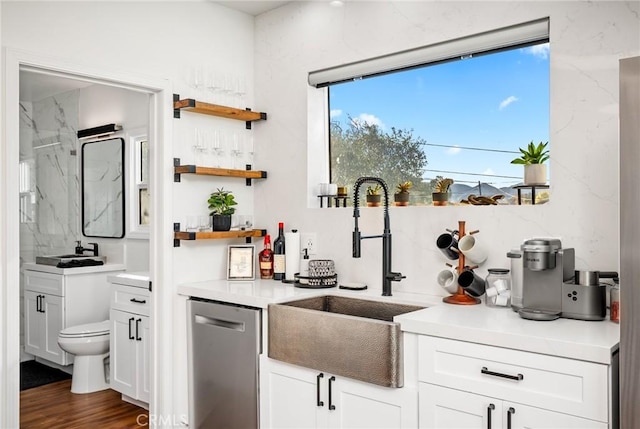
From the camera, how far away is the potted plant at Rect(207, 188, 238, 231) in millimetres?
3314

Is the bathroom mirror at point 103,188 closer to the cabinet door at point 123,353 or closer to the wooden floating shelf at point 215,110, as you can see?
the cabinet door at point 123,353

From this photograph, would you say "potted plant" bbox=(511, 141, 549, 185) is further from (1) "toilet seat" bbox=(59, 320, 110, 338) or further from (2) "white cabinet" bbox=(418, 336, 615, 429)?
(1) "toilet seat" bbox=(59, 320, 110, 338)

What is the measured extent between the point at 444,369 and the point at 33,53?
2314mm

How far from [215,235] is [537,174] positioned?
176 centimetres

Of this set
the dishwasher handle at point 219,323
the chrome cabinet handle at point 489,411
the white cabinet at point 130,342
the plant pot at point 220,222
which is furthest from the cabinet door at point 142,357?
the chrome cabinet handle at point 489,411

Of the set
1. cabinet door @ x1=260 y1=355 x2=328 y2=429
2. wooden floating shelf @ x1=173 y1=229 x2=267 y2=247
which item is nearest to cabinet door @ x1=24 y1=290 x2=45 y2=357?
wooden floating shelf @ x1=173 y1=229 x2=267 y2=247

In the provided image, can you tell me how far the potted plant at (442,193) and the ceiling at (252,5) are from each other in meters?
1.53

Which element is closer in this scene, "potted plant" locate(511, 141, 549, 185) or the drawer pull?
the drawer pull

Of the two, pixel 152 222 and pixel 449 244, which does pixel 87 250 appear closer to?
pixel 152 222

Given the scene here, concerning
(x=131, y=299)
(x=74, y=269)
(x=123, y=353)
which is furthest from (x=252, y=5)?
(x=74, y=269)

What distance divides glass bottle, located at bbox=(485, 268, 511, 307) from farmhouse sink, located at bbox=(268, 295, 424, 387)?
12.9 inches

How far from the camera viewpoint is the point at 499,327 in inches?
79.1

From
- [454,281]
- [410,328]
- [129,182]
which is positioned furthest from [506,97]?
[129,182]

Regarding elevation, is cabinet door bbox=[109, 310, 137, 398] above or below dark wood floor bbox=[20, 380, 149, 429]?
above
